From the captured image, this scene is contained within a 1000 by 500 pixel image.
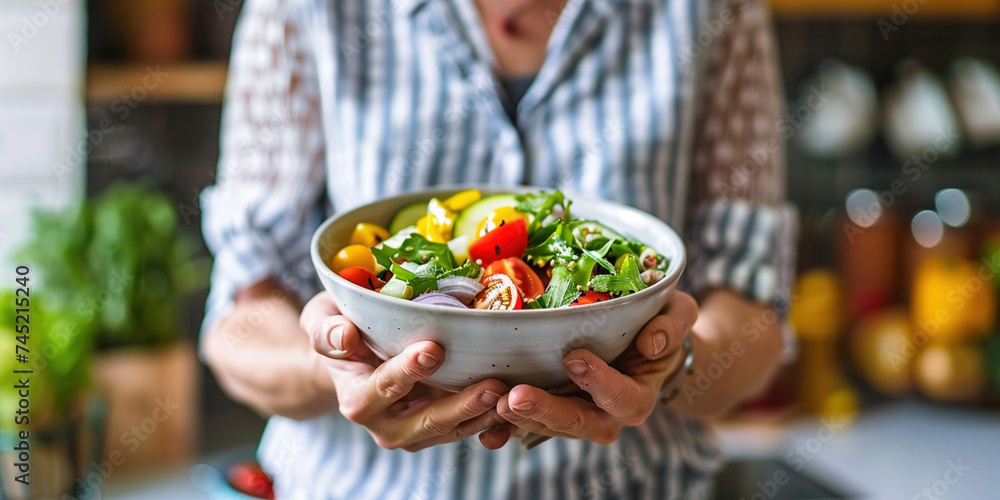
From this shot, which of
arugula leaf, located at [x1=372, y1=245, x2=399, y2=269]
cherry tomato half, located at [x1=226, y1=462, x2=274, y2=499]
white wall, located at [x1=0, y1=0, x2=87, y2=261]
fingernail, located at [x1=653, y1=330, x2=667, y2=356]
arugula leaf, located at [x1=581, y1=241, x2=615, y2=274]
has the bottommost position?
cherry tomato half, located at [x1=226, y1=462, x2=274, y2=499]

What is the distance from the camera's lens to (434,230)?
24.4 inches

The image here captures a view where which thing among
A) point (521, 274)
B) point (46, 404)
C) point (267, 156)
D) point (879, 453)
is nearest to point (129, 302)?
point (46, 404)

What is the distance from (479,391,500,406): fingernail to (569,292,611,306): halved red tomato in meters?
0.08

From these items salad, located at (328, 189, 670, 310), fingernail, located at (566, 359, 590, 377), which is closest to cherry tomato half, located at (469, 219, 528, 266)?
salad, located at (328, 189, 670, 310)

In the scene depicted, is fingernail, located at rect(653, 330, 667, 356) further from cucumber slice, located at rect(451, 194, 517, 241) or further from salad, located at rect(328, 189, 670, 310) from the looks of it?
cucumber slice, located at rect(451, 194, 517, 241)

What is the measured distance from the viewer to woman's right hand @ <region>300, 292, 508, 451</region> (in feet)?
1.69

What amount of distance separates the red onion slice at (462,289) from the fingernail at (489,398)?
62 millimetres

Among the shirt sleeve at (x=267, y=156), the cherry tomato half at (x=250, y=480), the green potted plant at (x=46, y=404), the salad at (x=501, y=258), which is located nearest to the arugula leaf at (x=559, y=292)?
the salad at (x=501, y=258)

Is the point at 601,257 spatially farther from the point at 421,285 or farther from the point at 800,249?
the point at 800,249

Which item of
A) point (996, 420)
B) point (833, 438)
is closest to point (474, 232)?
point (833, 438)

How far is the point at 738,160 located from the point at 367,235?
45 cm

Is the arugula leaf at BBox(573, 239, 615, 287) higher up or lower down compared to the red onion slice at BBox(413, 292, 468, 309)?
higher up

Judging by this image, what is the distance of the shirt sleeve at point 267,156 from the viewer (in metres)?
0.83

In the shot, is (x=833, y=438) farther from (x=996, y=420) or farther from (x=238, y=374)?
(x=238, y=374)
